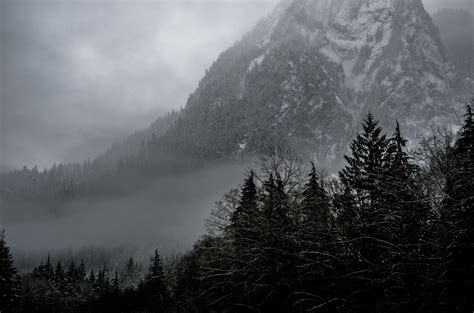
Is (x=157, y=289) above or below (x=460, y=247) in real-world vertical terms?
above

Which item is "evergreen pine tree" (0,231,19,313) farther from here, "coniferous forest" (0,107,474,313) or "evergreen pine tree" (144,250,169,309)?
"coniferous forest" (0,107,474,313)

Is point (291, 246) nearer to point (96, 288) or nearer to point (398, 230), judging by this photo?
point (398, 230)

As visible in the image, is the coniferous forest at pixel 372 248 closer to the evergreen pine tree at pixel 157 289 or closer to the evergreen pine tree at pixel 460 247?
the evergreen pine tree at pixel 460 247

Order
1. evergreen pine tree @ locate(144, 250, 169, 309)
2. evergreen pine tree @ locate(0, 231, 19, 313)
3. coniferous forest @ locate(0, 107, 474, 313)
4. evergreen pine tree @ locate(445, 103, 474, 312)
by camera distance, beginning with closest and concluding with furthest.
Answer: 1. evergreen pine tree @ locate(445, 103, 474, 312)
2. coniferous forest @ locate(0, 107, 474, 313)
3. evergreen pine tree @ locate(0, 231, 19, 313)
4. evergreen pine tree @ locate(144, 250, 169, 309)

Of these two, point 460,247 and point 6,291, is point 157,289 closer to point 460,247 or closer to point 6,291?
point 6,291

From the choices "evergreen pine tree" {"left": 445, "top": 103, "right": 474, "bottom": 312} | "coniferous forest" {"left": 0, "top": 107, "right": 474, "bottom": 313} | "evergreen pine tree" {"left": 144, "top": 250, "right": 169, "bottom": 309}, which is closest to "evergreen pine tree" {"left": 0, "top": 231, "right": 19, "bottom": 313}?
"evergreen pine tree" {"left": 144, "top": 250, "right": 169, "bottom": 309}

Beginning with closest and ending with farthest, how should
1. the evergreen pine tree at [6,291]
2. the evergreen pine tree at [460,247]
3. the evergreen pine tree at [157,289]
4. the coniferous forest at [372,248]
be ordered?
the evergreen pine tree at [460,247], the coniferous forest at [372,248], the evergreen pine tree at [6,291], the evergreen pine tree at [157,289]

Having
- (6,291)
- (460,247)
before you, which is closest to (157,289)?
(6,291)

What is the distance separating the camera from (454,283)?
1088 cm

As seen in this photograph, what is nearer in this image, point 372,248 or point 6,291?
point 372,248

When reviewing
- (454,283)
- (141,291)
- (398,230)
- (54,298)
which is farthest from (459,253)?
(54,298)

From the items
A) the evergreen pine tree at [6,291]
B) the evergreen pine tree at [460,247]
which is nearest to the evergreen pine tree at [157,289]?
the evergreen pine tree at [6,291]

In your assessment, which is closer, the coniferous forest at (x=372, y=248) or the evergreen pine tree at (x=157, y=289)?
the coniferous forest at (x=372, y=248)

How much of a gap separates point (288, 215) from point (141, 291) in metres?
81.6
